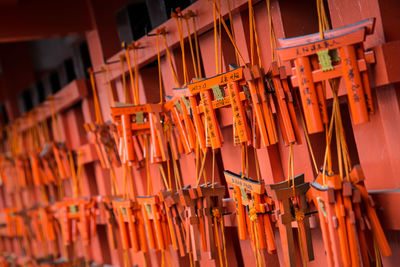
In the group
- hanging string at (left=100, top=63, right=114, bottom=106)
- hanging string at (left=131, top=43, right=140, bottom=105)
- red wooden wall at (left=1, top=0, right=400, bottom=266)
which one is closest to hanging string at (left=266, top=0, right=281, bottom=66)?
red wooden wall at (left=1, top=0, right=400, bottom=266)

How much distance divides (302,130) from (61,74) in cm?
148

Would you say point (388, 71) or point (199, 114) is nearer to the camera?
point (388, 71)

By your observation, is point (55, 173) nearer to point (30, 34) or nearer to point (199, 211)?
point (30, 34)

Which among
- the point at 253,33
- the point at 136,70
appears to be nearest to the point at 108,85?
the point at 136,70

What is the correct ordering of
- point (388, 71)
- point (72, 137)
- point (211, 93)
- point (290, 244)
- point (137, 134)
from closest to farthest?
point (388, 71) → point (290, 244) → point (211, 93) → point (137, 134) → point (72, 137)

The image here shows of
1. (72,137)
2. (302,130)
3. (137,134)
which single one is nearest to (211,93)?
(302,130)

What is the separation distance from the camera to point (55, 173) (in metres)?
2.28

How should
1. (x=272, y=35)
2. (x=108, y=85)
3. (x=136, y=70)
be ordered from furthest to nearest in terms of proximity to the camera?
(x=108, y=85)
(x=136, y=70)
(x=272, y=35)

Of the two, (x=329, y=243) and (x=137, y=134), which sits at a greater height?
(x=137, y=134)

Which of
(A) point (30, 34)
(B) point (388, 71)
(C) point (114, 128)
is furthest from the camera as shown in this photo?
(A) point (30, 34)

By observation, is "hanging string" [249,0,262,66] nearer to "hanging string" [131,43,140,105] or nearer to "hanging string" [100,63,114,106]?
"hanging string" [131,43,140,105]

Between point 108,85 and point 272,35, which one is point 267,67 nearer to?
point 272,35

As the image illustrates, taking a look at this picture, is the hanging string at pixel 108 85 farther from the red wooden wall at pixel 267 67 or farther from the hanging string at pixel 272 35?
the hanging string at pixel 272 35

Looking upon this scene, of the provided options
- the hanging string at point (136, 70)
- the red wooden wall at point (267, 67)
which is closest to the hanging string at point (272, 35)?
the red wooden wall at point (267, 67)
